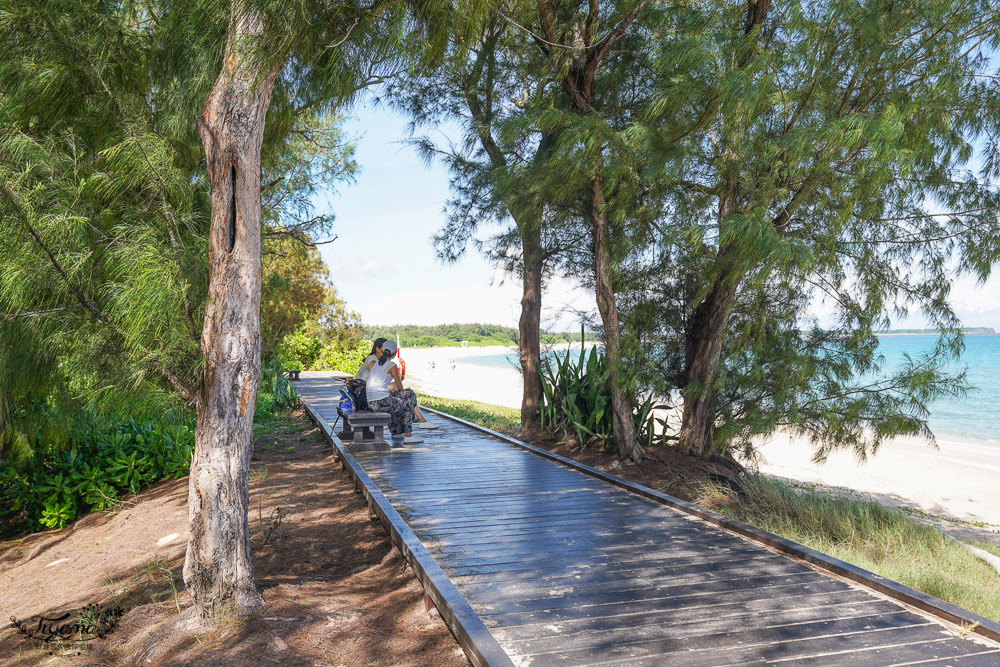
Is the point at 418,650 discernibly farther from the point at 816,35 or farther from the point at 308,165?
the point at 308,165

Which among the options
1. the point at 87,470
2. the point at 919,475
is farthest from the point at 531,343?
the point at 919,475

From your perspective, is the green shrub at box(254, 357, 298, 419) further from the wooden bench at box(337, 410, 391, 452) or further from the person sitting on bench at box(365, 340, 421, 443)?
the person sitting on bench at box(365, 340, 421, 443)

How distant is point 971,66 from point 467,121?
6.34m

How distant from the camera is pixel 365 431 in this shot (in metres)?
8.45

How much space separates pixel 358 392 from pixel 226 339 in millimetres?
4667

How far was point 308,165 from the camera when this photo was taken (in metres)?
12.4

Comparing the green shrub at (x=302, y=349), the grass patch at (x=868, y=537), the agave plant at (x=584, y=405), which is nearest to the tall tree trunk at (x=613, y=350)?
the agave plant at (x=584, y=405)

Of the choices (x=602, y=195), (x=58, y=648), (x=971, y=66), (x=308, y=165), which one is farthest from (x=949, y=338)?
(x=308, y=165)

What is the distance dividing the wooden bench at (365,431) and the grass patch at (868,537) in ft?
12.5

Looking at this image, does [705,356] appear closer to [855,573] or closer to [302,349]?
[855,573]

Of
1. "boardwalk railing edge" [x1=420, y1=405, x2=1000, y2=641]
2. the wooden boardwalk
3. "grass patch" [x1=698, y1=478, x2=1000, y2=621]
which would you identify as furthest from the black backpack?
"grass patch" [x1=698, y1=478, x2=1000, y2=621]

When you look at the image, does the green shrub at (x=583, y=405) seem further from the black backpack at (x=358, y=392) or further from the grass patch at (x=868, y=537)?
the black backpack at (x=358, y=392)

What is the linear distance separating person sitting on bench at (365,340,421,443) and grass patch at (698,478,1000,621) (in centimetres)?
371

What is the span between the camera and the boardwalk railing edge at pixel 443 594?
3.00 m
